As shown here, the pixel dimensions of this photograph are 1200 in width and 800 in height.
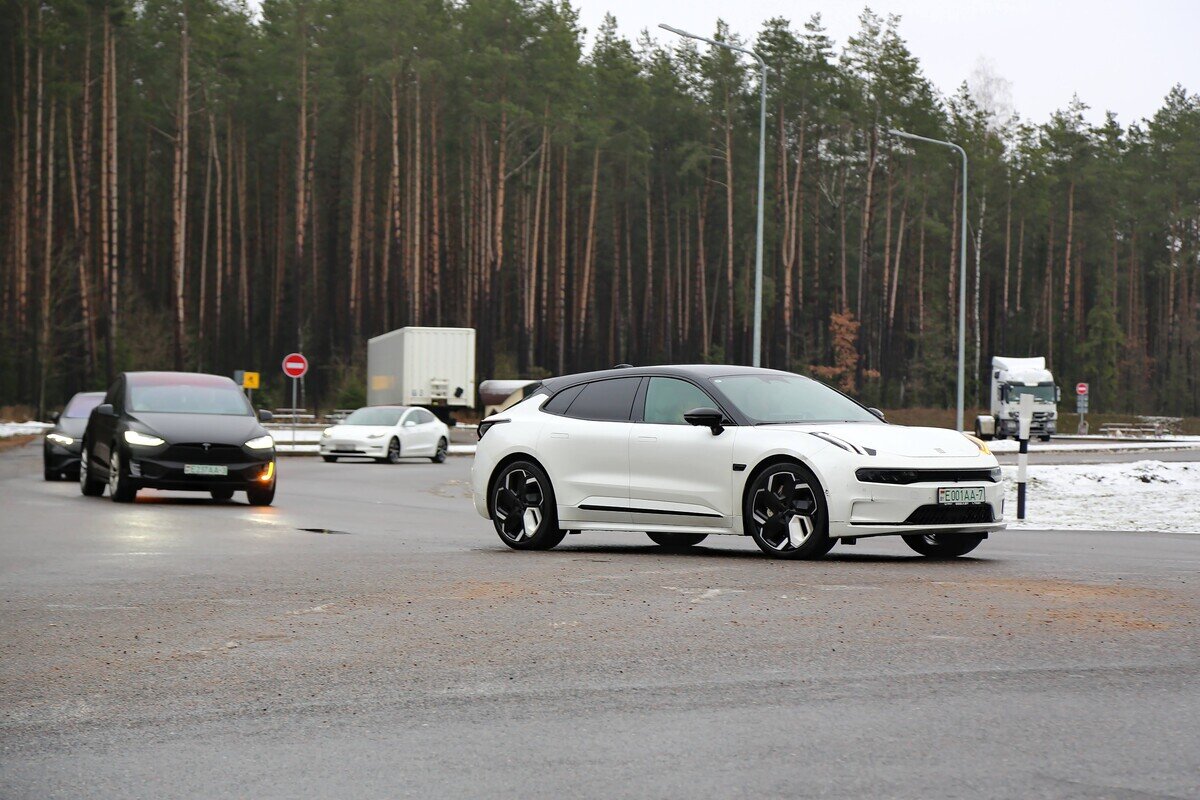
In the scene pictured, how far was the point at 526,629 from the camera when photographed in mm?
8398

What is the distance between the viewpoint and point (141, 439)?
20.2 m

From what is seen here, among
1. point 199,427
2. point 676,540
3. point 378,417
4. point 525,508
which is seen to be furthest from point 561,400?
point 378,417

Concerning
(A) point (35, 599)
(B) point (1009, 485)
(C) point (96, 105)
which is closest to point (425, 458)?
(B) point (1009, 485)

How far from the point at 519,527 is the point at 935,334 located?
3267 inches

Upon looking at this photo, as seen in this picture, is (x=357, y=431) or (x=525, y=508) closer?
(x=525, y=508)

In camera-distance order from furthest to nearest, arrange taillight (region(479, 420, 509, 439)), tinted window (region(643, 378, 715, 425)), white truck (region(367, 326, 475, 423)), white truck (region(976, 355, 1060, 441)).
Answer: white truck (region(976, 355, 1060, 441)) < white truck (region(367, 326, 475, 423)) < taillight (region(479, 420, 509, 439)) < tinted window (region(643, 378, 715, 425))

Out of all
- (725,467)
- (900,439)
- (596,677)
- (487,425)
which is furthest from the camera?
(487,425)

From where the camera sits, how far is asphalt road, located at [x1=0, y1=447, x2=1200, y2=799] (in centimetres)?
531

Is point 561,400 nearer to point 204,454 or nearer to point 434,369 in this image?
point 204,454

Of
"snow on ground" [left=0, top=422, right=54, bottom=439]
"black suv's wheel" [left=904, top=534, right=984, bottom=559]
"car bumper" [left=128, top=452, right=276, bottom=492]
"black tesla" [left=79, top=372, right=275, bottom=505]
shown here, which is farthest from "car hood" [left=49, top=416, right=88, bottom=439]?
"snow on ground" [left=0, top=422, right=54, bottom=439]

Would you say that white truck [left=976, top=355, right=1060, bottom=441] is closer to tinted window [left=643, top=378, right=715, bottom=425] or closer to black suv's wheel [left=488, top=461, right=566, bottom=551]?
black suv's wheel [left=488, top=461, right=566, bottom=551]

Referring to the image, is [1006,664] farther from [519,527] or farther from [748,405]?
[519,527]

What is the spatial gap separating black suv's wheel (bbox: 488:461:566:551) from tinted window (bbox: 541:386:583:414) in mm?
523

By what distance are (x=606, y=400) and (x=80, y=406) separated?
17113 mm
